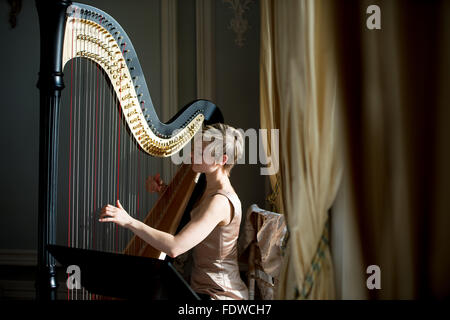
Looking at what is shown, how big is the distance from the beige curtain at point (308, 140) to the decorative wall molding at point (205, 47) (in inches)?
68.1

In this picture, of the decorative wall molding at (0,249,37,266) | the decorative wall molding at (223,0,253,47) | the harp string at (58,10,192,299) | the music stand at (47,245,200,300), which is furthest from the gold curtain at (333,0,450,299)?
the decorative wall molding at (0,249,37,266)

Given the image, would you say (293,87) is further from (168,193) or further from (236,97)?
(236,97)

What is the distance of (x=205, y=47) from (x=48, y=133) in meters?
1.54

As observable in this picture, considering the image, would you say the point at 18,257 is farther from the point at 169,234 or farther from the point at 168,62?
the point at 169,234

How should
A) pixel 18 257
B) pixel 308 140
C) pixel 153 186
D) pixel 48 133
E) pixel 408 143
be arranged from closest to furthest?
pixel 408 143, pixel 308 140, pixel 48 133, pixel 153 186, pixel 18 257

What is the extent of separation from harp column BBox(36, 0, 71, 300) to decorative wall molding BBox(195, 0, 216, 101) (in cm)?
141

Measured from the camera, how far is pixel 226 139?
1400 millimetres

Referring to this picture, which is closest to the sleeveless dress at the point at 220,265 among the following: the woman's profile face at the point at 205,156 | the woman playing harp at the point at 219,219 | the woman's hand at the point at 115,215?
the woman playing harp at the point at 219,219

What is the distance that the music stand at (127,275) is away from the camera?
0.81m

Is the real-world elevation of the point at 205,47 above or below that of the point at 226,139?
above

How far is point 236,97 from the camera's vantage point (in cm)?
245

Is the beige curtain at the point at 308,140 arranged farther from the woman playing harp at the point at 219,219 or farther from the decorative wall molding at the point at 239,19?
the decorative wall molding at the point at 239,19

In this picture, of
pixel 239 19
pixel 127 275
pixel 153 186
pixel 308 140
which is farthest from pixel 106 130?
pixel 308 140
